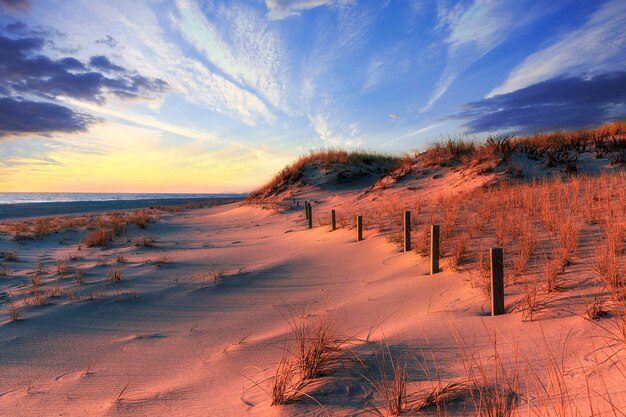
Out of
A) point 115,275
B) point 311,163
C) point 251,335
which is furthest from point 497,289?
point 311,163

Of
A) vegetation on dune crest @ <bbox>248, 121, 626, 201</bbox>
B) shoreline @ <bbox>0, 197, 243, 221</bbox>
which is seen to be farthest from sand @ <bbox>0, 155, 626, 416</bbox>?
shoreline @ <bbox>0, 197, 243, 221</bbox>

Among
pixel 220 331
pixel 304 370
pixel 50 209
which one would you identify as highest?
pixel 50 209

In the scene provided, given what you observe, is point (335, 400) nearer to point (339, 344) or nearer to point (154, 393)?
point (339, 344)

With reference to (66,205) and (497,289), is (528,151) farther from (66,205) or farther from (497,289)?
A: (66,205)

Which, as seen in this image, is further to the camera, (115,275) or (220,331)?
(115,275)

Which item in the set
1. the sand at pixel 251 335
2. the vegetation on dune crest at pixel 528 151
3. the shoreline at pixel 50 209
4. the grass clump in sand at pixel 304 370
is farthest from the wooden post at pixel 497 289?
the shoreline at pixel 50 209

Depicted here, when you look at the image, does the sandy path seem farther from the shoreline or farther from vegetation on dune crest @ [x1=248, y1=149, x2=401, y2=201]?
the shoreline

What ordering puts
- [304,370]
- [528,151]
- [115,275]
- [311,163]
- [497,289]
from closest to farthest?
[304,370] < [497,289] < [115,275] < [528,151] < [311,163]

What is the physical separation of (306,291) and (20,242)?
1202 centimetres

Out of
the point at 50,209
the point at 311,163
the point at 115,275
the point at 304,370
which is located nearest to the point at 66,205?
the point at 50,209

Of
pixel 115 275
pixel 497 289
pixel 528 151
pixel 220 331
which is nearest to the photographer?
pixel 497 289

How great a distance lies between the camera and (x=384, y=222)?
10336 mm

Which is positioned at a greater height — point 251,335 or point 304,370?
point 304,370

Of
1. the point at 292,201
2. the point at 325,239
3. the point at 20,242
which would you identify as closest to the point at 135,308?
the point at 325,239
